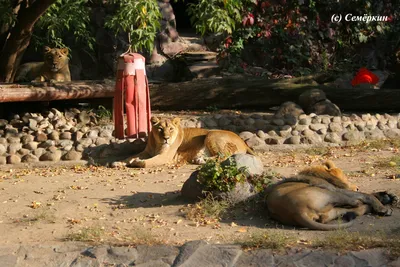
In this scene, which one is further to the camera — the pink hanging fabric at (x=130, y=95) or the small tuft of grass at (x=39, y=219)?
the pink hanging fabric at (x=130, y=95)

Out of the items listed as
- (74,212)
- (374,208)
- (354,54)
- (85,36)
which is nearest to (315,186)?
(374,208)

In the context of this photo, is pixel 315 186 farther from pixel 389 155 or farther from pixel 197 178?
pixel 389 155

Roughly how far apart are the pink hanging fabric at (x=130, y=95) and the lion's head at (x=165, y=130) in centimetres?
48

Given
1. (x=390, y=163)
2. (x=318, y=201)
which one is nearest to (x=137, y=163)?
(x=390, y=163)

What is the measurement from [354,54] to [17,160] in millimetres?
10342

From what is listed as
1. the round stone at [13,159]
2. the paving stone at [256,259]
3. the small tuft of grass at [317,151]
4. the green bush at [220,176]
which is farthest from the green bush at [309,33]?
the paving stone at [256,259]

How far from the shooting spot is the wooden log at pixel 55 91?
12.4 metres

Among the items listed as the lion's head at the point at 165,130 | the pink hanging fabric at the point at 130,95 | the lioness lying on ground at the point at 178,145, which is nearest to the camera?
the lioness lying on ground at the point at 178,145

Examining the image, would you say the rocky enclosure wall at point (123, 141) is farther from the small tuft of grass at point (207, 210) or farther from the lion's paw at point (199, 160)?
the small tuft of grass at point (207, 210)

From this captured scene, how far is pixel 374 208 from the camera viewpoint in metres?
7.69

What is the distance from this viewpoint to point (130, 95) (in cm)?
1204

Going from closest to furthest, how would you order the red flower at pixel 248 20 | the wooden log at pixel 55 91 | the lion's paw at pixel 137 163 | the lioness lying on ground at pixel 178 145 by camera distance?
the lion's paw at pixel 137 163 → the lioness lying on ground at pixel 178 145 → the wooden log at pixel 55 91 → the red flower at pixel 248 20

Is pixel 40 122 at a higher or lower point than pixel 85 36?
lower

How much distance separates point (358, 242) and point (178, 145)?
5.27 meters
